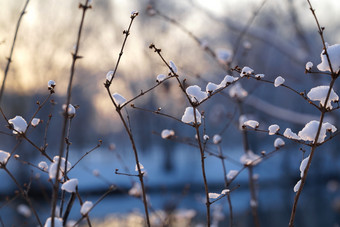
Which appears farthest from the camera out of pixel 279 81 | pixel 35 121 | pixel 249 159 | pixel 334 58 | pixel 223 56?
pixel 223 56

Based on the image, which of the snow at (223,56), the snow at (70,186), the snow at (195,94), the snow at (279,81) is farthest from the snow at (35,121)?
the snow at (223,56)

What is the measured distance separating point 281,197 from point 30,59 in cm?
932

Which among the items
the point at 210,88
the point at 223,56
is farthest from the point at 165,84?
the point at 210,88

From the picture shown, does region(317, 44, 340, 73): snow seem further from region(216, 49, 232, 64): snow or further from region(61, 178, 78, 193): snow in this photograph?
region(216, 49, 232, 64): snow

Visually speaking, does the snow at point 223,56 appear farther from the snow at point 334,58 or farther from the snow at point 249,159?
the snow at point 334,58

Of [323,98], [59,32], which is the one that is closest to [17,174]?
[59,32]

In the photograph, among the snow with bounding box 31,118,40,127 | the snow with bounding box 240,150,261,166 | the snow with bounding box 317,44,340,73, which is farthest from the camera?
the snow with bounding box 240,150,261,166

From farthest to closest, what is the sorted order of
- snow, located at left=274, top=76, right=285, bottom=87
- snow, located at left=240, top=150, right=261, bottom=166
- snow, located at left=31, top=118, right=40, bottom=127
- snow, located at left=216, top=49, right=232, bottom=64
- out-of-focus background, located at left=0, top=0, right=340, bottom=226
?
out-of-focus background, located at left=0, top=0, right=340, bottom=226 → snow, located at left=216, top=49, right=232, bottom=64 → snow, located at left=240, top=150, right=261, bottom=166 → snow, located at left=31, top=118, right=40, bottom=127 → snow, located at left=274, top=76, right=285, bottom=87

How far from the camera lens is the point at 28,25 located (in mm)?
11445

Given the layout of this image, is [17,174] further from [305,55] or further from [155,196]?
[305,55]

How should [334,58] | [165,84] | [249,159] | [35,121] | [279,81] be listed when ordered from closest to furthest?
[334,58]
[279,81]
[35,121]
[249,159]
[165,84]

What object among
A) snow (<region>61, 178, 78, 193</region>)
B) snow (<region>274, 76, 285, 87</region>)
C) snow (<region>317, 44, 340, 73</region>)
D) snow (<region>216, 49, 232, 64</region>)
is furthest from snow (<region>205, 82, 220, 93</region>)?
snow (<region>216, 49, 232, 64</region>)

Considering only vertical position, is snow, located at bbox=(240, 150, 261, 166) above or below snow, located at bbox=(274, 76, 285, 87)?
above

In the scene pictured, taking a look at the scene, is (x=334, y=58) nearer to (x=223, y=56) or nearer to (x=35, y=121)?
(x=35, y=121)
